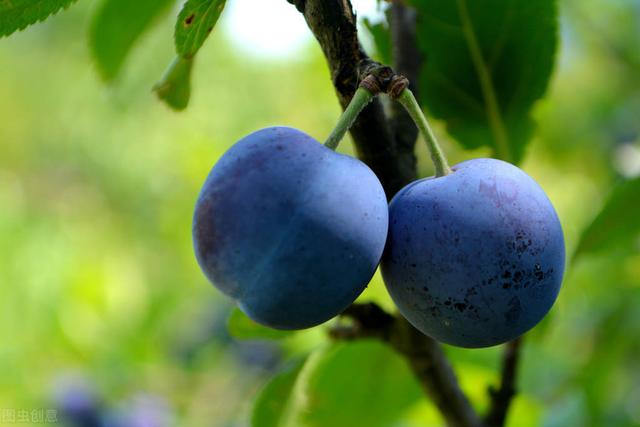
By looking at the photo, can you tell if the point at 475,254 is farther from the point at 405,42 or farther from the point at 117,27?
the point at 117,27

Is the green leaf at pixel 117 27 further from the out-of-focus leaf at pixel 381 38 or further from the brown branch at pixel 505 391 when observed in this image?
the brown branch at pixel 505 391

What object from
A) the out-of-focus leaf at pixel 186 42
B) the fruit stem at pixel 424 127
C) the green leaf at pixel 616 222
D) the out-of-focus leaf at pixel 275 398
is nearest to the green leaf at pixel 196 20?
the out-of-focus leaf at pixel 186 42

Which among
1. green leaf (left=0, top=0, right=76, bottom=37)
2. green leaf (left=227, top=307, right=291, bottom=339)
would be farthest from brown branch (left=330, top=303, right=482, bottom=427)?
green leaf (left=0, top=0, right=76, bottom=37)

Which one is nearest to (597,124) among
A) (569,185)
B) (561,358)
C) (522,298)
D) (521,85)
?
(569,185)

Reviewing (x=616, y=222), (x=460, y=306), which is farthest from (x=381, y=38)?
(x=460, y=306)

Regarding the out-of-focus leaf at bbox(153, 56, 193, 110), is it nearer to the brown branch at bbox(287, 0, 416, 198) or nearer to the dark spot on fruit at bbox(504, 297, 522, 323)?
the brown branch at bbox(287, 0, 416, 198)

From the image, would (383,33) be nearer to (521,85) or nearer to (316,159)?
(521,85)
